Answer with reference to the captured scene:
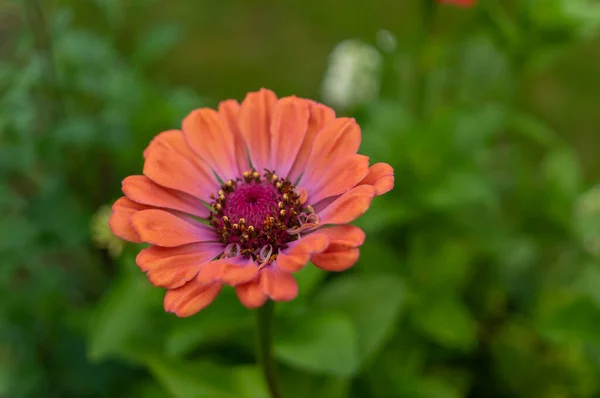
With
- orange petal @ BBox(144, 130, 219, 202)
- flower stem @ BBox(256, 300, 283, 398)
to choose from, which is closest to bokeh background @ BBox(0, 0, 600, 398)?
flower stem @ BBox(256, 300, 283, 398)

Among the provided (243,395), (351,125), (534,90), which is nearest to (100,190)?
(243,395)

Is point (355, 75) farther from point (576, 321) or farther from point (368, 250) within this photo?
point (576, 321)

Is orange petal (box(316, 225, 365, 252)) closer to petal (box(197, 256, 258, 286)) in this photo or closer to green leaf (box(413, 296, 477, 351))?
petal (box(197, 256, 258, 286))

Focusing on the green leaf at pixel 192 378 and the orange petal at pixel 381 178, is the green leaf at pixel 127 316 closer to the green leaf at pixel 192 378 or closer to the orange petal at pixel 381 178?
the green leaf at pixel 192 378

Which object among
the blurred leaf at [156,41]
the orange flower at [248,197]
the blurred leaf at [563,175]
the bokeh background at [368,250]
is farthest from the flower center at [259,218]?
the blurred leaf at [563,175]

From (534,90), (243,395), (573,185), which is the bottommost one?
(243,395)

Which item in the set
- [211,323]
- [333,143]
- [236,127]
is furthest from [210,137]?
[211,323]

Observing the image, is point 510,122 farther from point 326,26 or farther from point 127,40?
point 127,40
